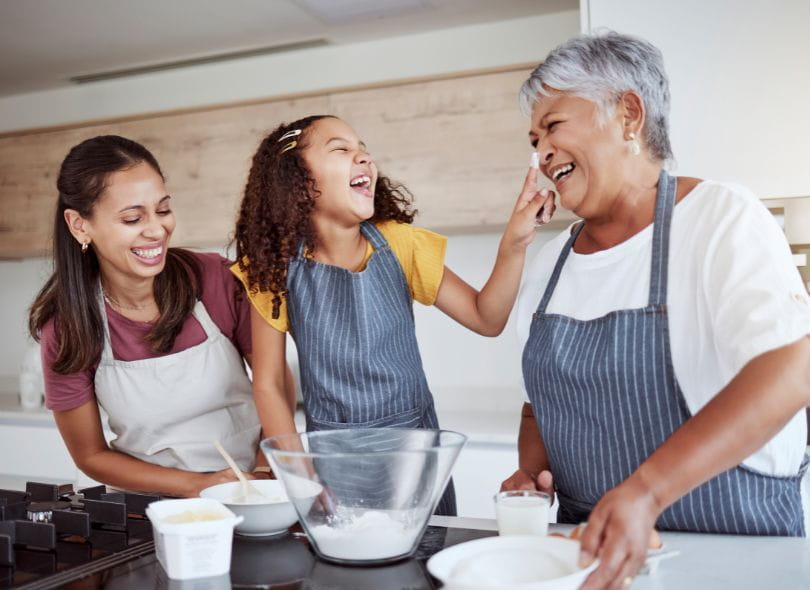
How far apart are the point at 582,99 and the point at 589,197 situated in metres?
0.15

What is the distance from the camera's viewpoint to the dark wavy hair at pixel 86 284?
5.52 ft

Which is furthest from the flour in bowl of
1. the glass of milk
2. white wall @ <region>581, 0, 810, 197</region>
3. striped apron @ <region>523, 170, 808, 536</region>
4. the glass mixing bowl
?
white wall @ <region>581, 0, 810, 197</region>

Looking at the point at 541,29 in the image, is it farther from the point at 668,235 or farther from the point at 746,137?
the point at 668,235

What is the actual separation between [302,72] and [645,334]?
260 cm

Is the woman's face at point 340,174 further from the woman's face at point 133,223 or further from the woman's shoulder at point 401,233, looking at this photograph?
the woman's face at point 133,223

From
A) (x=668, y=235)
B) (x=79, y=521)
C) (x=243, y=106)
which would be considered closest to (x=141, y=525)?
(x=79, y=521)

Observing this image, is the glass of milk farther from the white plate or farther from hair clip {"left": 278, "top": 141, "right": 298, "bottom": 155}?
hair clip {"left": 278, "top": 141, "right": 298, "bottom": 155}

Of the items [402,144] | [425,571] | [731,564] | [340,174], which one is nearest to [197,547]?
[425,571]

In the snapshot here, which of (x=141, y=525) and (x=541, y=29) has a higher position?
(x=541, y=29)

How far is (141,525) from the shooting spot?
123 centimetres

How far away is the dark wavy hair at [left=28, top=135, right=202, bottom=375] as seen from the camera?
1684 millimetres

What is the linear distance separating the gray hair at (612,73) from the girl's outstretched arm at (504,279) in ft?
0.56

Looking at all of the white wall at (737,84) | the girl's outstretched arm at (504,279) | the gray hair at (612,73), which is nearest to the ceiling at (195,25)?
the white wall at (737,84)

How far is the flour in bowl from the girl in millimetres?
599
